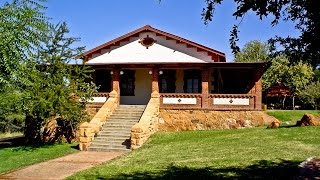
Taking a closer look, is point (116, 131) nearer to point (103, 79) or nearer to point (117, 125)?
point (117, 125)

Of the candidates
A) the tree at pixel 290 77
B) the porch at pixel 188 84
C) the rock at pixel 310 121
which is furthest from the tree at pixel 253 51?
the rock at pixel 310 121

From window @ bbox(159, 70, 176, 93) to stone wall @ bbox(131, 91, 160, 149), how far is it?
236 centimetres

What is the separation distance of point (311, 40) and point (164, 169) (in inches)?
287

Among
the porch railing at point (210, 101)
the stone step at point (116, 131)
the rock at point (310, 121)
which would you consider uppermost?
A: the porch railing at point (210, 101)

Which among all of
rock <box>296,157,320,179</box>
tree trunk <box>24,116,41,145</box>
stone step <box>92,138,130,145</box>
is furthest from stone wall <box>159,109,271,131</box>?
rock <box>296,157,320,179</box>

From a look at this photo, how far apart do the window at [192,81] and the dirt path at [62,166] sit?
919 cm

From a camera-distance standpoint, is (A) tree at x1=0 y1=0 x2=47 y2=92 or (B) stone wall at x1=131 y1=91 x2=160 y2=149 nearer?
(A) tree at x1=0 y1=0 x2=47 y2=92

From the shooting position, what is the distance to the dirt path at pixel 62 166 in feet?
41.4

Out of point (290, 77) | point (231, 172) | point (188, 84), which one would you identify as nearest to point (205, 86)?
point (188, 84)

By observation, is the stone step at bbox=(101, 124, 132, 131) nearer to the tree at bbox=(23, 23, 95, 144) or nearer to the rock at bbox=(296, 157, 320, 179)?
the tree at bbox=(23, 23, 95, 144)

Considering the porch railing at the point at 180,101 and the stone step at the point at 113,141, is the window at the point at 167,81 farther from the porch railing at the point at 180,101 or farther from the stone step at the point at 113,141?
the stone step at the point at 113,141

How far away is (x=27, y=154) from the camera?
58.7ft

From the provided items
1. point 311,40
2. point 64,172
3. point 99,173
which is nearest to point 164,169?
point 99,173

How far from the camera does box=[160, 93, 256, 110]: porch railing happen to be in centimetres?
2259
